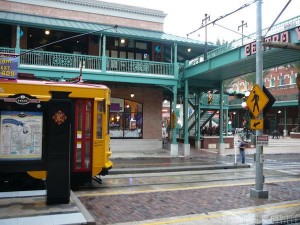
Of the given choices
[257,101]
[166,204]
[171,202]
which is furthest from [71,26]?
[166,204]

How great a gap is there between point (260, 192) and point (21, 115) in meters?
6.86

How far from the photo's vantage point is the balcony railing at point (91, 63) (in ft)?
64.6

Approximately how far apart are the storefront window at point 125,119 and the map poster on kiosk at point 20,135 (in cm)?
1483

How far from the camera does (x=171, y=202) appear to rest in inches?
348

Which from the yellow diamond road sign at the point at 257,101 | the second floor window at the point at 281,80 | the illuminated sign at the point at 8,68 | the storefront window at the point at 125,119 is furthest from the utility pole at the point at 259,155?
the second floor window at the point at 281,80

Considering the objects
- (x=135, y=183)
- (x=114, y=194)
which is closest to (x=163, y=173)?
(x=135, y=183)

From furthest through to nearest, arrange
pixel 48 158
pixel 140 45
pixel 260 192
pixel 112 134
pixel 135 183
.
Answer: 1. pixel 140 45
2. pixel 112 134
3. pixel 135 183
4. pixel 260 192
5. pixel 48 158

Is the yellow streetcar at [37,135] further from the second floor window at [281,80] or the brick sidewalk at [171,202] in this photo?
the second floor window at [281,80]

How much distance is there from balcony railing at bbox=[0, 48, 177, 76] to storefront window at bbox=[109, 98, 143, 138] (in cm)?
283

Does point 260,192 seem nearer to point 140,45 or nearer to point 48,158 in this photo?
point 48,158

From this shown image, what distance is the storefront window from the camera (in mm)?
23159

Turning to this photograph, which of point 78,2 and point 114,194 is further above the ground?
point 78,2

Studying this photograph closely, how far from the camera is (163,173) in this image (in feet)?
47.6

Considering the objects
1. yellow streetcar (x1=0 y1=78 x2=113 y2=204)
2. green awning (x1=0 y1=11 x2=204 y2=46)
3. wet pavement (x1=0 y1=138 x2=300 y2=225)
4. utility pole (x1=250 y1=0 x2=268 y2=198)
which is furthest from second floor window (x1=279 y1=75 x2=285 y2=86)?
yellow streetcar (x1=0 y1=78 x2=113 y2=204)
